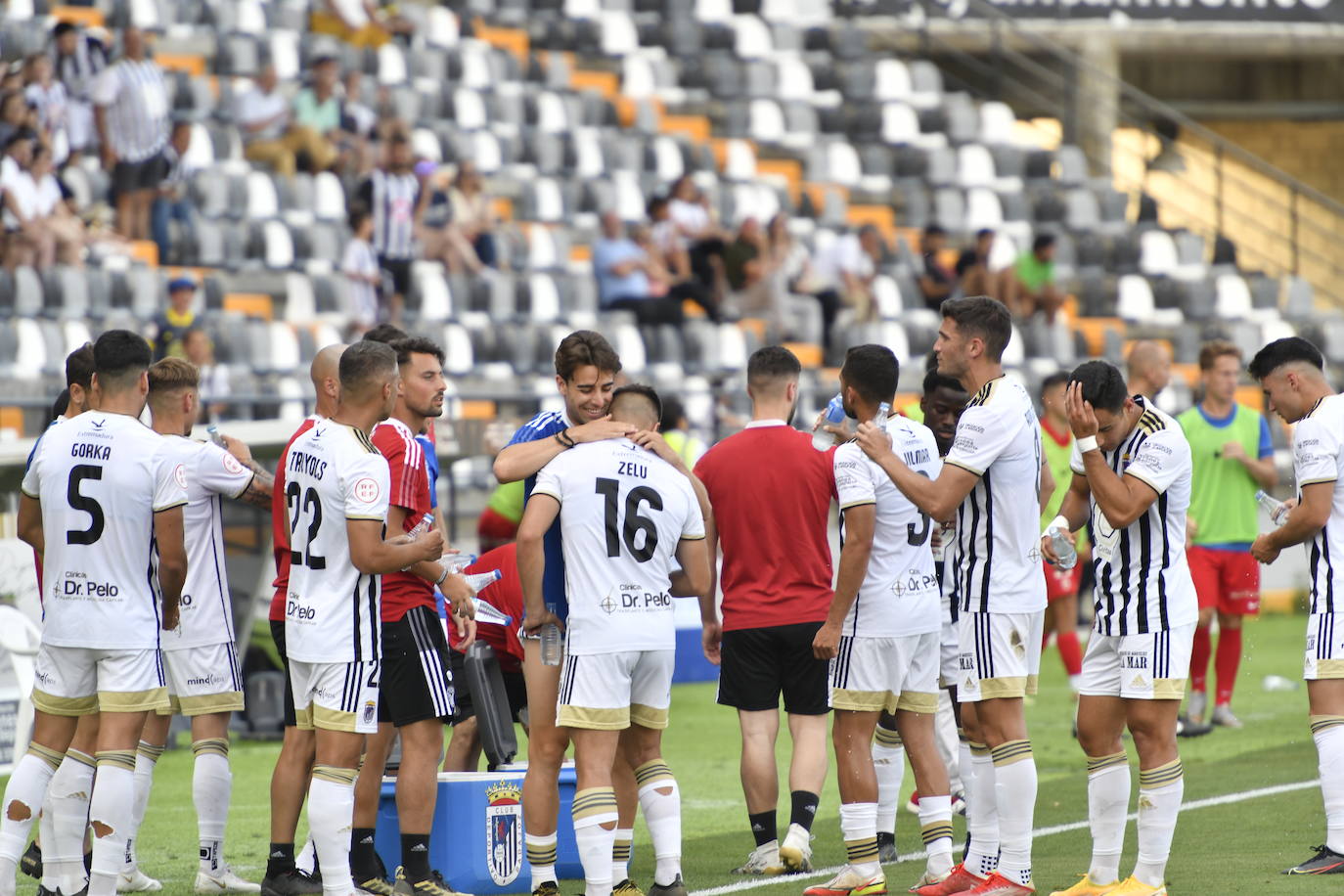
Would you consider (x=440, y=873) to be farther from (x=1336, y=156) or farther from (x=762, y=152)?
(x=1336, y=156)

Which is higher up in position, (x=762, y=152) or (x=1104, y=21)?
(x=1104, y=21)

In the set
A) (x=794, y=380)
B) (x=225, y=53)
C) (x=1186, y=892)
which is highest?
(x=225, y=53)

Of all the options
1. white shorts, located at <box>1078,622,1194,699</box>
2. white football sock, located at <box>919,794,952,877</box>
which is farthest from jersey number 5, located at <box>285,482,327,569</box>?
white shorts, located at <box>1078,622,1194,699</box>

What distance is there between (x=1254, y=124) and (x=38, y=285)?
61.7ft

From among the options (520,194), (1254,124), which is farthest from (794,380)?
(1254,124)

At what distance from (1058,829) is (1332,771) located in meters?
1.52

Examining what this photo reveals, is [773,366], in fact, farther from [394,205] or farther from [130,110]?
[130,110]

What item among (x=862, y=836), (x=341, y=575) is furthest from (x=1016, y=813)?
(x=341, y=575)

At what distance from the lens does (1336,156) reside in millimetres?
28609

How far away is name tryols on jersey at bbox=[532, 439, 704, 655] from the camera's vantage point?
6.84 metres

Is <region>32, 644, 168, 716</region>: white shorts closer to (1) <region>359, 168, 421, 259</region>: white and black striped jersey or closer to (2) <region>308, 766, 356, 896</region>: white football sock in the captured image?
(2) <region>308, 766, 356, 896</region>: white football sock

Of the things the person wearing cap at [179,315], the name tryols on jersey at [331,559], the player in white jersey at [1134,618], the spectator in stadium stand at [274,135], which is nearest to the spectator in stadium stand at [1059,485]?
the player in white jersey at [1134,618]

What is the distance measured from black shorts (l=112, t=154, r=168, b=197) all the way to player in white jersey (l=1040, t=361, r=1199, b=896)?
12.2 m

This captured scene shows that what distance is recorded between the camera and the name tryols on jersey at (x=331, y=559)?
6828 mm
